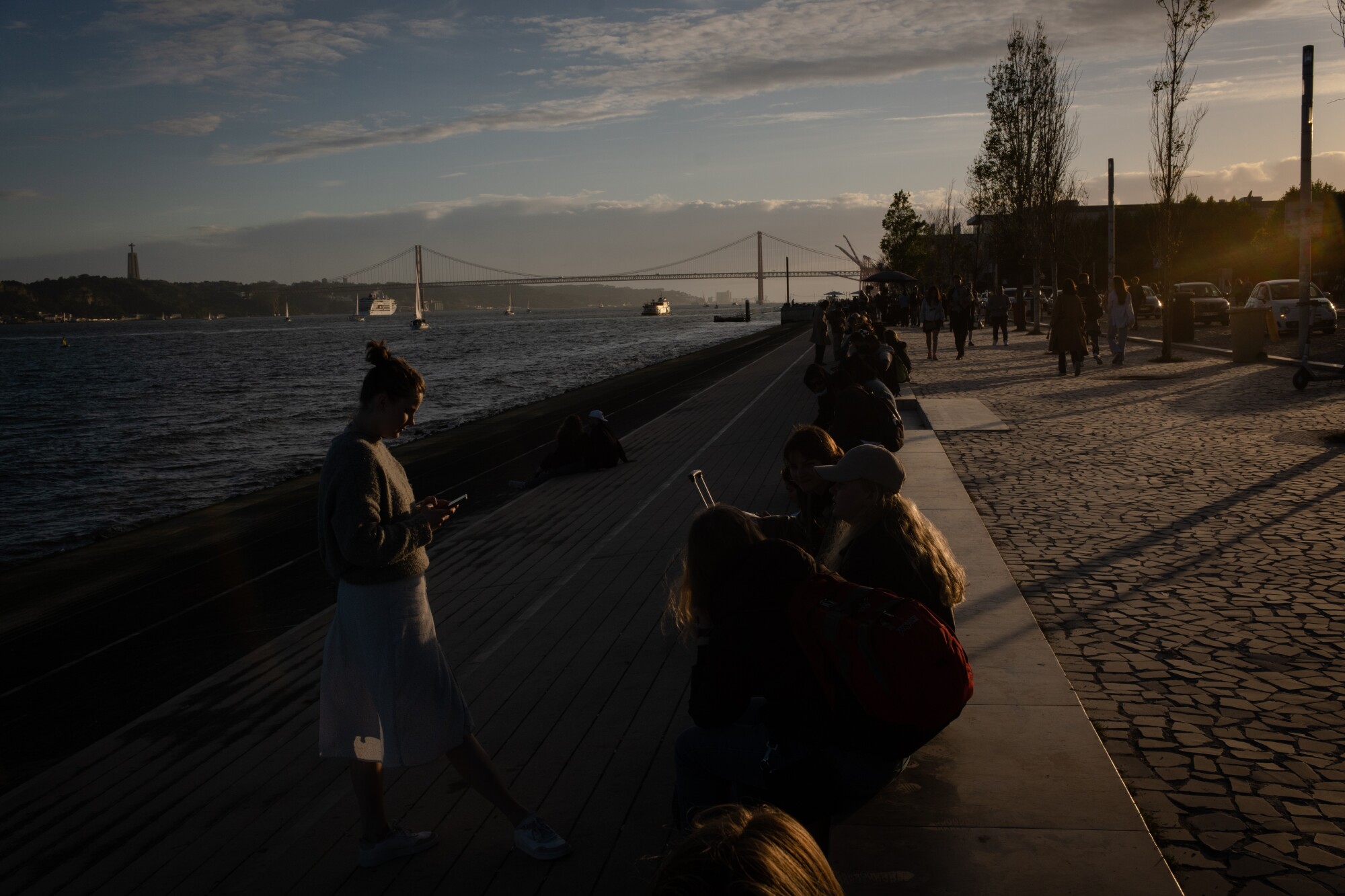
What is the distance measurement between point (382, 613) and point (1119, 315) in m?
22.2

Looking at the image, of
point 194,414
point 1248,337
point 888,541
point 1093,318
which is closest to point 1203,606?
point 888,541

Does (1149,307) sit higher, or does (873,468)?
(1149,307)

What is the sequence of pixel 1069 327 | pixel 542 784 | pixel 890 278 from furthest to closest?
1. pixel 890 278
2. pixel 1069 327
3. pixel 542 784

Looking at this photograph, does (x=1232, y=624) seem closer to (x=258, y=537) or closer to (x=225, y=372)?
(x=258, y=537)

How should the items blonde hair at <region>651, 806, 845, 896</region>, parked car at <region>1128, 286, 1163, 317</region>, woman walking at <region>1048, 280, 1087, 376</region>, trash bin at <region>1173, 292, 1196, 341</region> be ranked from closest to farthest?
blonde hair at <region>651, 806, 845, 896</region> < woman walking at <region>1048, 280, 1087, 376</region> < trash bin at <region>1173, 292, 1196, 341</region> < parked car at <region>1128, 286, 1163, 317</region>

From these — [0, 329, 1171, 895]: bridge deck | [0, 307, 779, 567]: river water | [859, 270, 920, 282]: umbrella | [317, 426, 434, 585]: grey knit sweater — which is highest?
[859, 270, 920, 282]: umbrella

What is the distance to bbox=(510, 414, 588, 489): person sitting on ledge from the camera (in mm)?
14836

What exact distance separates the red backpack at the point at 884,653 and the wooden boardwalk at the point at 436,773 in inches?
30.3

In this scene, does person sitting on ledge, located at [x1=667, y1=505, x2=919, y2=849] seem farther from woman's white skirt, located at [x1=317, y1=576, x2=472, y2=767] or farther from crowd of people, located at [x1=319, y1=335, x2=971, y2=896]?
woman's white skirt, located at [x1=317, y1=576, x2=472, y2=767]

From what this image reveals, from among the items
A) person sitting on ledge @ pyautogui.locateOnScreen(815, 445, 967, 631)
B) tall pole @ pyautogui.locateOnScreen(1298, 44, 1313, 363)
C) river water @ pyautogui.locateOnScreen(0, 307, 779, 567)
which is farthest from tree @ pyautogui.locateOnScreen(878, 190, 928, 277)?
person sitting on ledge @ pyautogui.locateOnScreen(815, 445, 967, 631)

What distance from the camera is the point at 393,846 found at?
157 inches

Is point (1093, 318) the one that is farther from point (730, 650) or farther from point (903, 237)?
point (903, 237)

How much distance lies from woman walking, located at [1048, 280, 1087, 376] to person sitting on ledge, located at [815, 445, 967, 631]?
61.0 ft

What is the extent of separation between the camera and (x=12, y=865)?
472 cm
